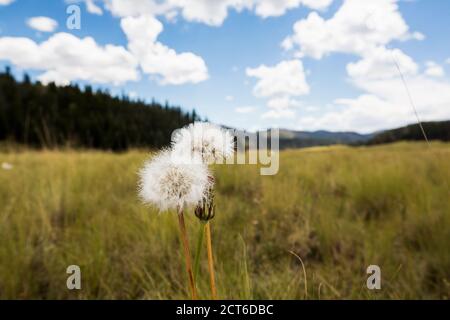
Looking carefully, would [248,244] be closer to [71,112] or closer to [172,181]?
[172,181]

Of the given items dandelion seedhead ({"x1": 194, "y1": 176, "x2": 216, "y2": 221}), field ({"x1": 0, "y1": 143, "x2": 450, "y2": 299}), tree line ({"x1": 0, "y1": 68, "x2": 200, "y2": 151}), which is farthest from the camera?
tree line ({"x1": 0, "y1": 68, "x2": 200, "y2": 151})

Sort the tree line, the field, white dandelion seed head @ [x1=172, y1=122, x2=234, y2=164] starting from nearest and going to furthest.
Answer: white dandelion seed head @ [x1=172, y1=122, x2=234, y2=164], the field, the tree line

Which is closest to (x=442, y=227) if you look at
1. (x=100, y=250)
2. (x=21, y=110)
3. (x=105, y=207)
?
(x=100, y=250)

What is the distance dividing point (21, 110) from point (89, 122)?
9.75 metres

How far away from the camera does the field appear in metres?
2.34

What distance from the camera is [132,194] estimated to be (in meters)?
4.33

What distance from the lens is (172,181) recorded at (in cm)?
78

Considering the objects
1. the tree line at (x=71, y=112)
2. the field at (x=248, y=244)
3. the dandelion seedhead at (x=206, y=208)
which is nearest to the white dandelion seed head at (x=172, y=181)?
the dandelion seedhead at (x=206, y=208)

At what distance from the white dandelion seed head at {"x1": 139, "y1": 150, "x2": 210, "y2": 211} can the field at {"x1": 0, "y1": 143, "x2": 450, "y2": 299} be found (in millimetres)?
1159

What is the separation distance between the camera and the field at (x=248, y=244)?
2.34 meters

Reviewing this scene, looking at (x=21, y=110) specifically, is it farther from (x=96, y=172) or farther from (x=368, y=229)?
(x=368, y=229)

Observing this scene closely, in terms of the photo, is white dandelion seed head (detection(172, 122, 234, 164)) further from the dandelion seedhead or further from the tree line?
the tree line

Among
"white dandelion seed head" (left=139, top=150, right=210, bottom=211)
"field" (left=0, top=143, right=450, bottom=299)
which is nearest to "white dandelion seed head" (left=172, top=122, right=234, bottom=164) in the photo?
"white dandelion seed head" (left=139, top=150, right=210, bottom=211)

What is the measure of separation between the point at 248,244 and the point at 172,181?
2179 mm
